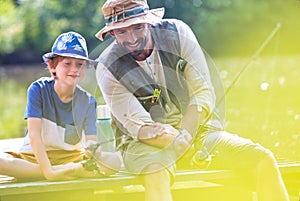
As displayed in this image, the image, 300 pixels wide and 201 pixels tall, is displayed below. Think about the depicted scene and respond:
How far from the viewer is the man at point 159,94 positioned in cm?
309

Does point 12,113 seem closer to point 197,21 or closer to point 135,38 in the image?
point 135,38

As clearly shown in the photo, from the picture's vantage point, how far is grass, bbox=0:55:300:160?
16.6 feet

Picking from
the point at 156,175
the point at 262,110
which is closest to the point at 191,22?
the point at 262,110

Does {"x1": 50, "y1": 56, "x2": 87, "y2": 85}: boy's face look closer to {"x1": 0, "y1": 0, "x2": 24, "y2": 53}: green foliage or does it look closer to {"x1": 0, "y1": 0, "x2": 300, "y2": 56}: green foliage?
{"x1": 0, "y1": 0, "x2": 300, "y2": 56}: green foliage

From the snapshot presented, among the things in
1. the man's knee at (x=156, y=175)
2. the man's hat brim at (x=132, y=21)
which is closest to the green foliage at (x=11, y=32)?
the man's hat brim at (x=132, y=21)

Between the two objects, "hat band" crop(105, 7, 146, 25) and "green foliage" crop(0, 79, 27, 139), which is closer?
"hat band" crop(105, 7, 146, 25)

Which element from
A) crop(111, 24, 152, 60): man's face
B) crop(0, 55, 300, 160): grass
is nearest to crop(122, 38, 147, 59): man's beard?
crop(111, 24, 152, 60): man's face

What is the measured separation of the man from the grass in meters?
0.79

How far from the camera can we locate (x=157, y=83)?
322 centimetres

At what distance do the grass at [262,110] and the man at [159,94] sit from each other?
0.79 metres

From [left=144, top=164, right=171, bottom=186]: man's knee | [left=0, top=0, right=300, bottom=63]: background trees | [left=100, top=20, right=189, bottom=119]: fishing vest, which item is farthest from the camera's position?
[left=0, top=0, right=300, bottom=63]: background trees

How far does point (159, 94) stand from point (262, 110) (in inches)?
173

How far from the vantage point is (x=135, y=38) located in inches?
122

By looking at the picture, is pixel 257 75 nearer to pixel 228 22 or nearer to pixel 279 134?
pixel 279 134
